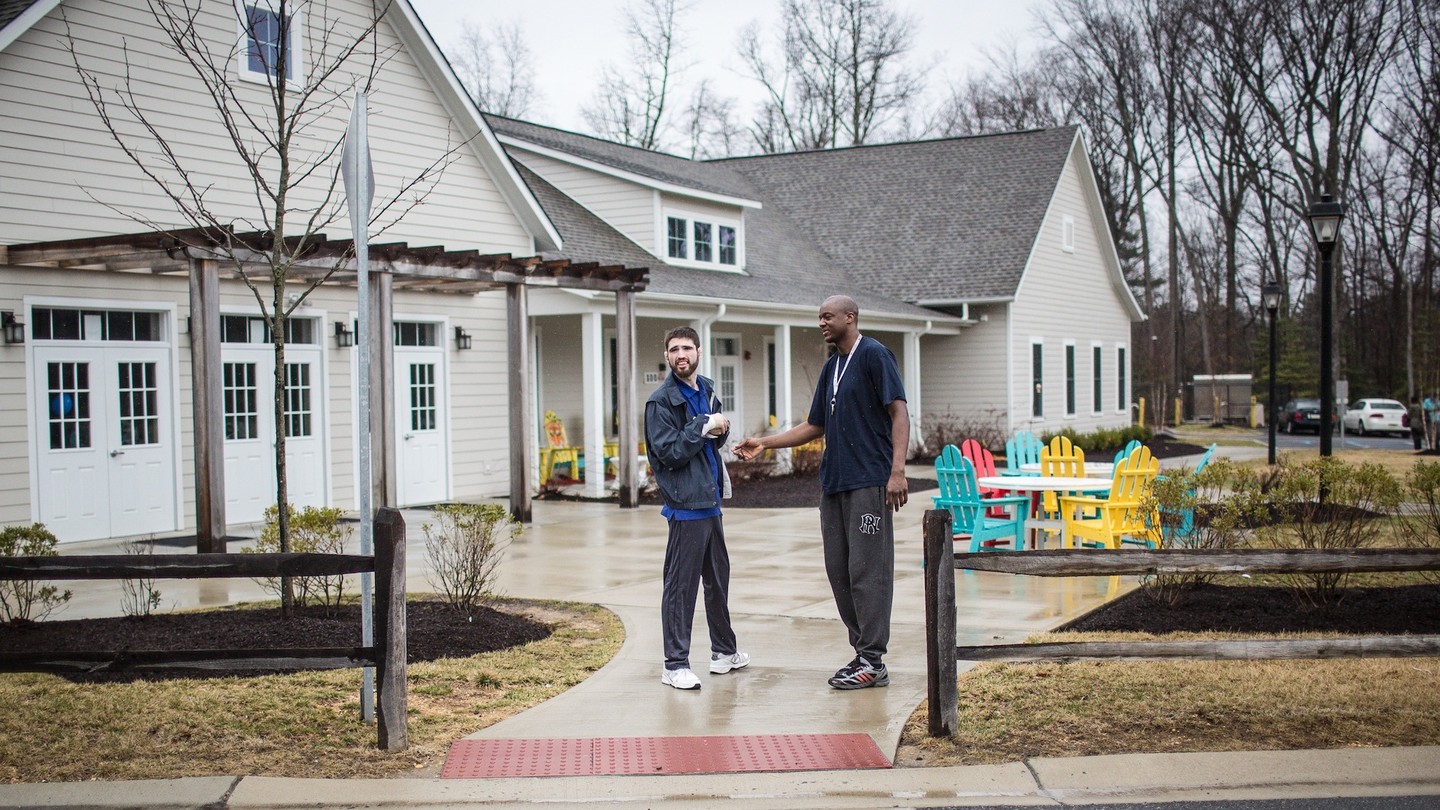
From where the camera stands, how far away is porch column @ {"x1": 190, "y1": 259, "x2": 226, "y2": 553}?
12.1 meters

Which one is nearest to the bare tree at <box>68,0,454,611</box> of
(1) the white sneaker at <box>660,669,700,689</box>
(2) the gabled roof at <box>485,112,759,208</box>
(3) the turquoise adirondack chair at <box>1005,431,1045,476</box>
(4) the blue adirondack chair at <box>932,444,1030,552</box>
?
(2) the gabled roof at <box>485,112,759,208</box>

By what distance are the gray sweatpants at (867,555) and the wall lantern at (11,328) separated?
970 cm

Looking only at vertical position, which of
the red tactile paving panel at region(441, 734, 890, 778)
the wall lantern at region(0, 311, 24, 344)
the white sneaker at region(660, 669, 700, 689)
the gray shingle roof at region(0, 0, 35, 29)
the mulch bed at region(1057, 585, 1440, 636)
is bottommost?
the red tactile paving panel at region(441, 734, 890, 778)

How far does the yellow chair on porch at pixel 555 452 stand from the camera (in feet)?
65.4

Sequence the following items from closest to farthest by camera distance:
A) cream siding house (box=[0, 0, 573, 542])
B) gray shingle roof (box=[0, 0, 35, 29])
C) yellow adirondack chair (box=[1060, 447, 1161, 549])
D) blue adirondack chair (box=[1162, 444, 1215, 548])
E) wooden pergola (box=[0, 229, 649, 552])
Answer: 1. blue adirondack chair (box=[1162, 444, 1215, 548])
2. yellow adirondack chair (box=[1060, 447, 1161, 549])
3. wooden pergola (box=[0, 229, 649, 552])
4. gray shingle roof (box=[0, 0, 35, 29])
5. cream siding house (box=[0, 0, 573, 542])

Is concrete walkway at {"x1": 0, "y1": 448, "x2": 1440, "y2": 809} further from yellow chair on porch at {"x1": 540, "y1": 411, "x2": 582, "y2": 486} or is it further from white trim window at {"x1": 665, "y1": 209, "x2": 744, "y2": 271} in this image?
white trim window at {"x1": 665, "y1": 209, "x2": 744, "y2": 271}

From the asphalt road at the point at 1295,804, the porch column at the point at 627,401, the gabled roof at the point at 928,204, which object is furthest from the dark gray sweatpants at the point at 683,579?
the gabled roof at the point at 928,204

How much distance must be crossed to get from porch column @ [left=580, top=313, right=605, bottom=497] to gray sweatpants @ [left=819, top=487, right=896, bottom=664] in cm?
1164

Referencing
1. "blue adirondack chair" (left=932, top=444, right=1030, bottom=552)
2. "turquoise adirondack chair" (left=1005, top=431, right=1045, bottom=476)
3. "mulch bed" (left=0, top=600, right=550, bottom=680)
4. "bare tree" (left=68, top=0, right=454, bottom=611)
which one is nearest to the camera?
"mulch bed" (left=0, top=600, right=550, bottom=680)

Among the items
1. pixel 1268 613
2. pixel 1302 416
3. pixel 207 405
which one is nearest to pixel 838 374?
pixel 1268 613

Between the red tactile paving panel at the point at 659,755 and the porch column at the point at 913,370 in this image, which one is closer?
the red tactile paving panel at the point at 659,755

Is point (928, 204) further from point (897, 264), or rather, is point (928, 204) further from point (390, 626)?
point (390, 626)

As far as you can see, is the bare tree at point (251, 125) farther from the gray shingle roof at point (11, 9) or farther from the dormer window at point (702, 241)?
the dormer window at point (702, 241)

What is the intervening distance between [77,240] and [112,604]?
4332mm
